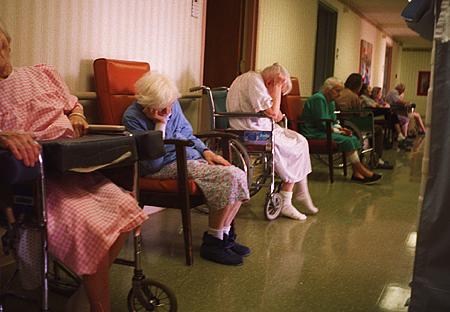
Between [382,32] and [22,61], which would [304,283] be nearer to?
[22,61]

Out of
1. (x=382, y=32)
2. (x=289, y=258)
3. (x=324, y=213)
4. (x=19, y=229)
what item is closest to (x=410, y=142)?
(x=382, y=32)

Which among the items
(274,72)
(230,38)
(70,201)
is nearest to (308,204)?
(274,72)

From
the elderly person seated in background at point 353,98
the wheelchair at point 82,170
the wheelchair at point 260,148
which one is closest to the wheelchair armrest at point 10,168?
the wheelchair at point 82,170

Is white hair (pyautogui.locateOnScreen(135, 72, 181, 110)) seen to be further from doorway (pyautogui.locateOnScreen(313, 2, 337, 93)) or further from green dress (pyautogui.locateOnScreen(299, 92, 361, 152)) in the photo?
doorway (pyautogui.locateOnScreen(313, 2, 337, 93))

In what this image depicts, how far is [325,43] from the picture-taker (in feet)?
29.3

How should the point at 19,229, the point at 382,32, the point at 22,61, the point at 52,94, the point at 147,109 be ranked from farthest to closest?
the point at 382,32 → the point at 147,109 → the point at 22,61 → the point at 52,94 → the point at 19,229

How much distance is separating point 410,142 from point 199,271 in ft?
26.6

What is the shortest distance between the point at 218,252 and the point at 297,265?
1.37 feet

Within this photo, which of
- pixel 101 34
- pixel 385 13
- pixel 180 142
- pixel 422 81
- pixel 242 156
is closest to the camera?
pixel 180 142

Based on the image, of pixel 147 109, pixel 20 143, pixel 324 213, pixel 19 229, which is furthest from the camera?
pixel 324 213

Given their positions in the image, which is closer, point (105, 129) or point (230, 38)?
point (105, 129)

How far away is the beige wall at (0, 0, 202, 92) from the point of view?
266 centimetres

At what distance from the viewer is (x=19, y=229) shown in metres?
1.70

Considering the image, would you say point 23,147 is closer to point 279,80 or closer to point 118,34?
point 118,34
